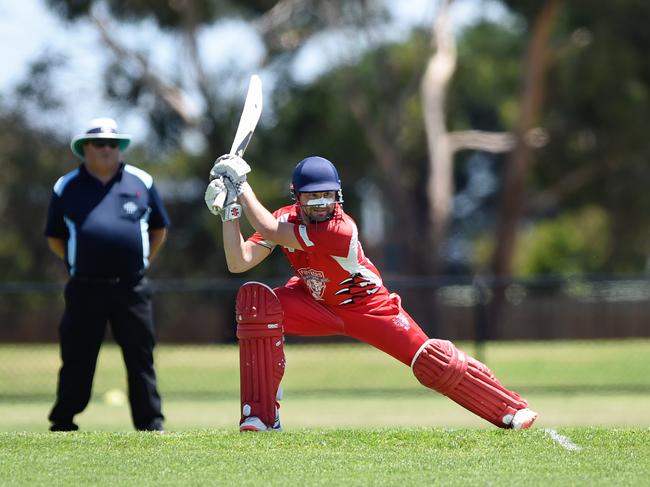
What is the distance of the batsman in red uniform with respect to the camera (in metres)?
6.59

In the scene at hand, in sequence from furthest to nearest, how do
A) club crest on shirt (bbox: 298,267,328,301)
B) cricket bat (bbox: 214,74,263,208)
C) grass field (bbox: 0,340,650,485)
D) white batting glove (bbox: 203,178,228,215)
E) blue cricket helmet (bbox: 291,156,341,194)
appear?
club crest on shirt (bbox: 298,267,328,301) < cricket bat (bbox: 214,74,263,208) < blue cricket helmet (bbox: 291,156,341,194) < white batting glove (bbox: 203,178,228,215) < grass field (bbox: 0,340,650,485)

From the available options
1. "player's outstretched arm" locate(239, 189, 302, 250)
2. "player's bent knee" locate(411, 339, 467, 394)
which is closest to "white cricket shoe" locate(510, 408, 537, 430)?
"player's bent knee" locate(411, 339, 467, 394)

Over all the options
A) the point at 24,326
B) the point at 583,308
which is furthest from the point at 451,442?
the point at 24,326

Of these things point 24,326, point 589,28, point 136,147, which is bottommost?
point 24,326

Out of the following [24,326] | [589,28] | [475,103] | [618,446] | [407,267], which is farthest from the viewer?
[475,103]

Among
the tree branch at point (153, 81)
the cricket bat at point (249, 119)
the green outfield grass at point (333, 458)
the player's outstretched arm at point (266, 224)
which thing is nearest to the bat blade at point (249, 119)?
the cricket bat at point (249, 119)

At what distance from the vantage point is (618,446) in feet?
20.7

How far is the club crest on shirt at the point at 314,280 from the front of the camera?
22.5ft

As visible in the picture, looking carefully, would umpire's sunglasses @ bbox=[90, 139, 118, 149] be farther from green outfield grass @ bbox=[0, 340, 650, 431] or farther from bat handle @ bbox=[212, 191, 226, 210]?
green outfield grass @ bbox=[0, 340, 650, 431]

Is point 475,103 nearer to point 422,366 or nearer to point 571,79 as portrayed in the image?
point 571,79

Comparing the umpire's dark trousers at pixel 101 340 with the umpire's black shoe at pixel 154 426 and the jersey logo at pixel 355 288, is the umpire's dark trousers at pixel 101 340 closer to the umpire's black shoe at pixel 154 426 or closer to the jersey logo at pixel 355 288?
the umpire's black shoe at pixel 154 426

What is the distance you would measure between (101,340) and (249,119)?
2.13m

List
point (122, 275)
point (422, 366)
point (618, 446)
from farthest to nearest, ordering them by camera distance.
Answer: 1. point (122, 275)
2. point (422, 366)
3. point (618, 446)

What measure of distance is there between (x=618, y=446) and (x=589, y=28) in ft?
79.0
